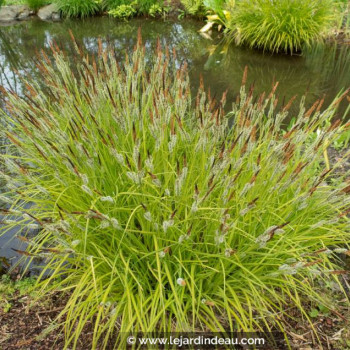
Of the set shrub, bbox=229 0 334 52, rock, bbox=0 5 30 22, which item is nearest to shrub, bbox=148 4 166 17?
shrub, bbox=229 0 334 52

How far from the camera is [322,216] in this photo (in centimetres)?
218

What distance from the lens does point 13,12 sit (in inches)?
437

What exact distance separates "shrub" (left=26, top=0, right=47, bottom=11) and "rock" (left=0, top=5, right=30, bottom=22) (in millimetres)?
216

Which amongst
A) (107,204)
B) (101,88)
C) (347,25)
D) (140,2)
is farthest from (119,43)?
→ (107,204)

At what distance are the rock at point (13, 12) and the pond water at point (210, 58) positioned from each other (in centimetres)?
70

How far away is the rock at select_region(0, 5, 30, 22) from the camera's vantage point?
1091 centimetres

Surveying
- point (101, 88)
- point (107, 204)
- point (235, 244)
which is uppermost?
point (101, 88)

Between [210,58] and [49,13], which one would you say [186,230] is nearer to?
[210,58]

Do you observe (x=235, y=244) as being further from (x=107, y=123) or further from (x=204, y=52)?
(x=204, y=52)

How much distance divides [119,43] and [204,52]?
2.34 meters

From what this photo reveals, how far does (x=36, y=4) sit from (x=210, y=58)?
7.55m

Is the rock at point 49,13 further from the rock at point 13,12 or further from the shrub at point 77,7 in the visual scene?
the rock at point 13,12

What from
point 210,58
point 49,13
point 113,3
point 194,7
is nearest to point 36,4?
point 49,13

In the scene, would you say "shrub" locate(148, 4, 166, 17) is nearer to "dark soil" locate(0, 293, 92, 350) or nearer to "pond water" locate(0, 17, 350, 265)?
"pond water" locate(0, 17, 350, 265)
